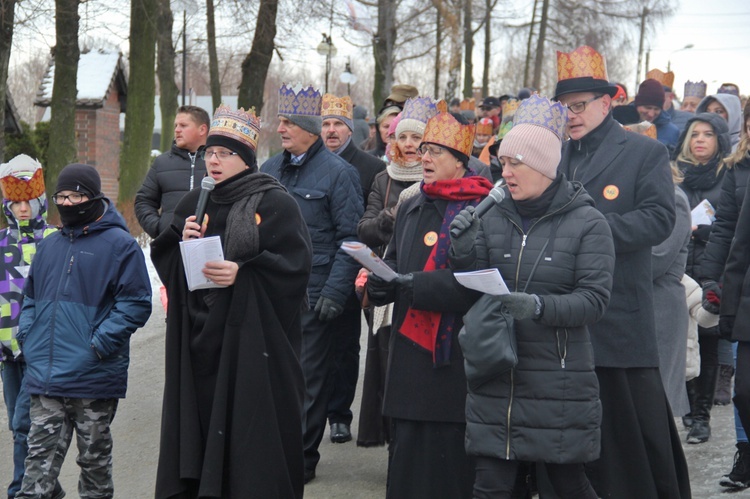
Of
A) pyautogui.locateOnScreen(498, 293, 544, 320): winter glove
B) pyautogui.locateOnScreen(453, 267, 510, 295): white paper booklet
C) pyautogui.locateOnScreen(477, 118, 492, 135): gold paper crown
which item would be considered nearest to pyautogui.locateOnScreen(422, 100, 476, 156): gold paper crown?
pyautogui.locateOnScreen(453, 267, 510, 295): white paper booklet

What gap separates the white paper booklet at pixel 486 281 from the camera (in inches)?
169

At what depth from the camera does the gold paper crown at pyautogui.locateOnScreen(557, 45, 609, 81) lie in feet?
18.1

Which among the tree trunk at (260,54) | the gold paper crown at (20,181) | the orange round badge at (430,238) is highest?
the tree trunk at (260,54)

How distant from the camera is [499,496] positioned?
14.9ft

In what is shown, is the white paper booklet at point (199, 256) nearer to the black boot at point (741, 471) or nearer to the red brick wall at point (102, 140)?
the black boot at point (741, 471)

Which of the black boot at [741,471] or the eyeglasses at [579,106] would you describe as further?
the black boot at [741,471]

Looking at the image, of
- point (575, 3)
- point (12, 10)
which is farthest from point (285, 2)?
point (575, 3)

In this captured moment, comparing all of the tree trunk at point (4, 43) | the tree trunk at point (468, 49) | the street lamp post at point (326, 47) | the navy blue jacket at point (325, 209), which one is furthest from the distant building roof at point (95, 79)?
the navy blue jacket at point (325, 209)

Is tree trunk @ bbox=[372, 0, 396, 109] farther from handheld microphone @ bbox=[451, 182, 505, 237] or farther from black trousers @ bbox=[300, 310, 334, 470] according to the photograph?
handheld microphone @ bbox=[451, 182, 505, 237]

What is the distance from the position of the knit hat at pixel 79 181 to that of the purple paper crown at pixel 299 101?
1.65 meters

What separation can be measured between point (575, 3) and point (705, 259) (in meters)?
36.4

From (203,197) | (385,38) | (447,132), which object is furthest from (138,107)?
(203,197)

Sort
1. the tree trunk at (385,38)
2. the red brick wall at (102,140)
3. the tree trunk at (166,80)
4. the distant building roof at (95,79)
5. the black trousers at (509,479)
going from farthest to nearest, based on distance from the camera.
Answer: the distant building roof at (95,79) < the red brick wall at (102,140) < the tree trunk at (385,38) < the tree trunk at (166,80) < the black trousers at (509,479)

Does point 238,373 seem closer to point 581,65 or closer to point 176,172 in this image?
point 581,65
